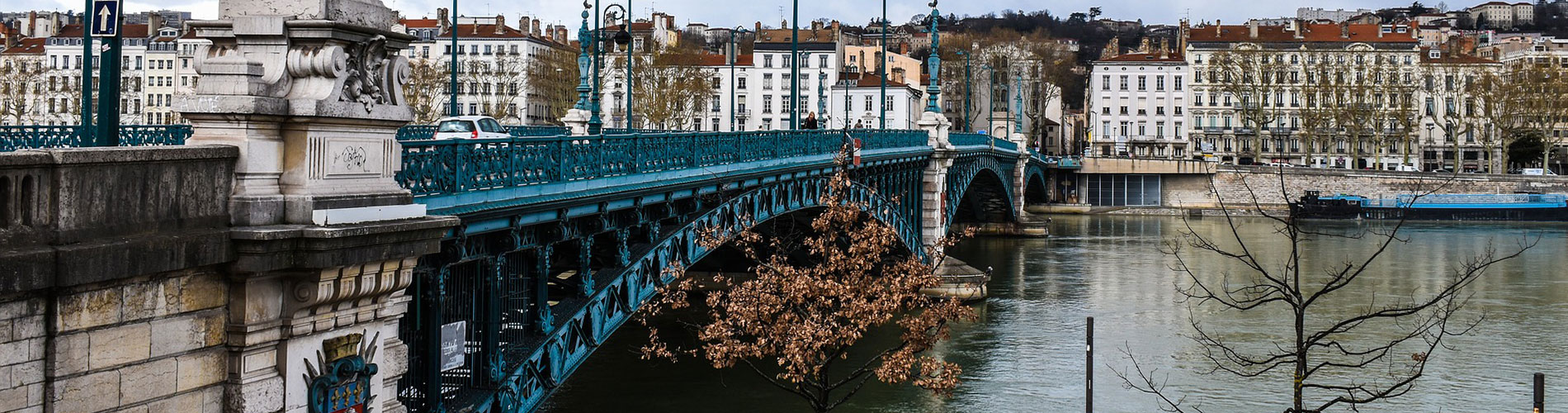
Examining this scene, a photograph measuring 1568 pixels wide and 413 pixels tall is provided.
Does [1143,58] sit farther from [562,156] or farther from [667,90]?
[562,156]

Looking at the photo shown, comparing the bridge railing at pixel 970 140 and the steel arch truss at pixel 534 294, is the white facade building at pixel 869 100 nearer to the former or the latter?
the bridge railing at pixel 970 140

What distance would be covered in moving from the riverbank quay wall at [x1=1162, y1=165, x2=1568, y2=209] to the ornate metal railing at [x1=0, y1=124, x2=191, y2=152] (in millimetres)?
67238

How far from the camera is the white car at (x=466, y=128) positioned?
23.7m

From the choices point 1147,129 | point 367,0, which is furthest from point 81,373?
point 1147,129

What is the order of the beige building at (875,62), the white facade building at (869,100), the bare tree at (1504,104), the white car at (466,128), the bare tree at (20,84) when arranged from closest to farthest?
the white car at (466,128) → the bare tree at (20,84) → the bare tree at (1504,104) → the white facade building at (869,100) → the beige building at (875,62)

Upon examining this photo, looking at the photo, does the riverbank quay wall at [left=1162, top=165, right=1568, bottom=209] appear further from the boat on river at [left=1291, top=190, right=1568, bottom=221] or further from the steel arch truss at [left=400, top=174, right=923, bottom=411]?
the steel arch truss at [left=400, top=174, right=923, bottom=411]

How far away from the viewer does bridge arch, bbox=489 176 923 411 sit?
52.4 ft

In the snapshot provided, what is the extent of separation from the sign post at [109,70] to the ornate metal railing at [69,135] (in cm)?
1286

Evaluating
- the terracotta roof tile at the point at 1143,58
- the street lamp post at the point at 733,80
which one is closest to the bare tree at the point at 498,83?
the street lamp post at the point at 733,80

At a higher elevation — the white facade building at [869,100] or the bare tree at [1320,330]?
the white facade building at [869,100]

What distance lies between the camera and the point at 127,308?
8.36 m

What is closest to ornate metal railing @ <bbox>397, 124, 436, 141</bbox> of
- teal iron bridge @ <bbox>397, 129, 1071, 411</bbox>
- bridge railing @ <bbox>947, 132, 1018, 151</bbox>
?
teal iron bridge @ <bbox>397, 129, 1071, 411</bbox>

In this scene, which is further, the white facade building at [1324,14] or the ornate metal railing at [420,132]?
the white facade building at [1324,14]

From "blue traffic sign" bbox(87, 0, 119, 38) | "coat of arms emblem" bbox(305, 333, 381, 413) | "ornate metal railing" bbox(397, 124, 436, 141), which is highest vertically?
"ornate metal railing" bbox(397, 124, 436, 141)
